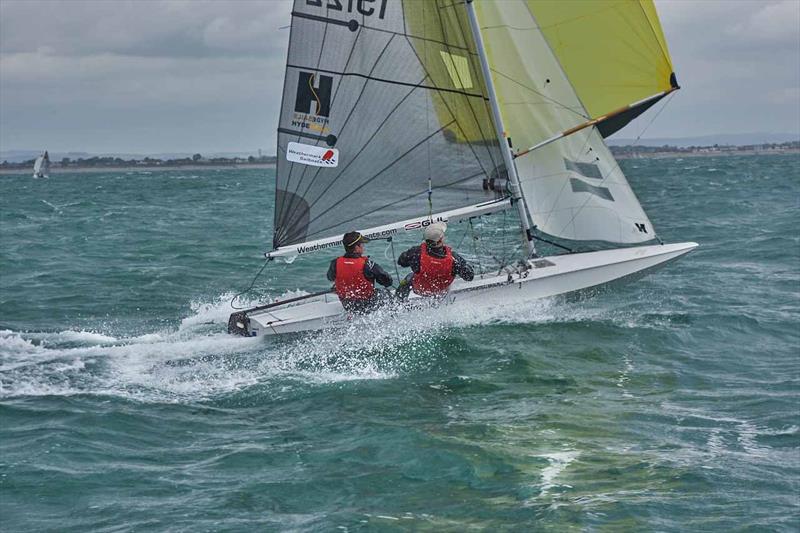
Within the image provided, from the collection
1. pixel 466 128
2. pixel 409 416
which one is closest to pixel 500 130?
pixel 466 128

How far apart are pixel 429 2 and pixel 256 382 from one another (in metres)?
6.38

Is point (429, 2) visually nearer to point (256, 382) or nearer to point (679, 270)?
point (256, 382)

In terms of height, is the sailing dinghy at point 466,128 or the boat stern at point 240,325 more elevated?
the sailing dinghy at point 466,128

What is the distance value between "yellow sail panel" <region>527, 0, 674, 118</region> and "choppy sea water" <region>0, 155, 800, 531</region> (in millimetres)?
3365

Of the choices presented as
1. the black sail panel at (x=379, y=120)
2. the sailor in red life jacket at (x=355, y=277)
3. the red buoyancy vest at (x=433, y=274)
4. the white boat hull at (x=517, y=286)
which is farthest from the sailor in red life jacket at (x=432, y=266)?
the black sail panel at (x=379, y=120)

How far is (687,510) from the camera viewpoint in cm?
877

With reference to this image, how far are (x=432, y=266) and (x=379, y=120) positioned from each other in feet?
8.50

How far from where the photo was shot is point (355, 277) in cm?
1417

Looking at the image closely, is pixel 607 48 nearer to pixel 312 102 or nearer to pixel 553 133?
pixel 553 133

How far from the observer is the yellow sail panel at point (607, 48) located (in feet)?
52.2

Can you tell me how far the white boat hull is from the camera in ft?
47.2

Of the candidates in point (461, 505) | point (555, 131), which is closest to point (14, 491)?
point (461, 505)

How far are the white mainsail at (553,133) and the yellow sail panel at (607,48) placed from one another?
0.04 m

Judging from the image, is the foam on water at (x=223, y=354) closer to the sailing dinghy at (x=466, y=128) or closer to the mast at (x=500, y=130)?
the sailing dinghy at (x=466, y=128)
